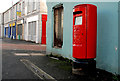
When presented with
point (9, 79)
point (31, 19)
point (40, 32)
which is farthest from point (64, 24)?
point (31, 19)

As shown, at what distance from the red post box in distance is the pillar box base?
11 centimetres

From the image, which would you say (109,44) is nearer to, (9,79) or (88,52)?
(88,52)

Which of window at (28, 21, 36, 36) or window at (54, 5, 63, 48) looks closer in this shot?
window at (54, 5, 63, 48)

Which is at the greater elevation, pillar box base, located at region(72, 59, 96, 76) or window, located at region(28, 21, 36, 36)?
window, located at region(28, 21, 36, 36)

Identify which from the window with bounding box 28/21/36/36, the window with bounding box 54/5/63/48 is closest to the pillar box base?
the window with bounding box 54/5/63/48

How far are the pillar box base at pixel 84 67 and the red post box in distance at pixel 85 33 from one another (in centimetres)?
11

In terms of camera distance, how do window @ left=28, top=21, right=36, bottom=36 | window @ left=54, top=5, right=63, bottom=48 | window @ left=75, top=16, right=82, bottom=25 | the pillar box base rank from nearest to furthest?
the pillar box base
window @ left=75, top=16, right=82, bottom=25
window @ left=54, top=5, right=63, bottom=48
window @ left=28, top=21, right=36, bottom=36

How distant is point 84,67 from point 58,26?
423cm

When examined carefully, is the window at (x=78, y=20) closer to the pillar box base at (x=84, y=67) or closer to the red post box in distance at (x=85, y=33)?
the red post box in distance at (x=85, y=33)

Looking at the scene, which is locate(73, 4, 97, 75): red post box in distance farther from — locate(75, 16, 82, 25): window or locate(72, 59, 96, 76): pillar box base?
locate(72, 59, 96, 76): pillar box base

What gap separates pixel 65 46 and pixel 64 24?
1088 mm

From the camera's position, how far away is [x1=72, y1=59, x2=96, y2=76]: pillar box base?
4.74m

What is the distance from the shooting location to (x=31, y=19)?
24.1 m

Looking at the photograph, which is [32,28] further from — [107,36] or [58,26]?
[107,36]
